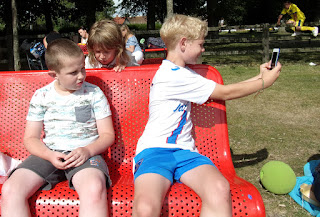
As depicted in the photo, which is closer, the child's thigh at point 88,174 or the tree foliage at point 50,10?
the child's thigh at point 88,174

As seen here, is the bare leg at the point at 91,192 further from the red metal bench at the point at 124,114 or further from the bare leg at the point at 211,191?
the bare leg at the point at 211,191

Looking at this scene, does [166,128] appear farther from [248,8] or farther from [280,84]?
[248,8]

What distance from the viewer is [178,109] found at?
249cm

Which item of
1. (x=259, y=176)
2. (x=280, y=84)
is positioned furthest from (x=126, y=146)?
(x=280, y=84)

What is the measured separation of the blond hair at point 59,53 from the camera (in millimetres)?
2445

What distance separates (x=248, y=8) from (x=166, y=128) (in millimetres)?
47941

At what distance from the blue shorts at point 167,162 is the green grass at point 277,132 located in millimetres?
775

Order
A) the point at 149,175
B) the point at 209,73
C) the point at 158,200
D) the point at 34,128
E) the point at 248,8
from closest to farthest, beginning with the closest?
the point at 158,200 < the point at 149,175 < the point at 34,128 < the point at 209,73 < the point at 248,8

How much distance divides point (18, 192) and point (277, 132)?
12.1 feet

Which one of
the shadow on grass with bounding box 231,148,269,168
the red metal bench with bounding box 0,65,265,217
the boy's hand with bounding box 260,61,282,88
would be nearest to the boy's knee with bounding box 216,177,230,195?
the red metal bench with bounding box 0,65,265,217

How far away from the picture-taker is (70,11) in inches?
1254

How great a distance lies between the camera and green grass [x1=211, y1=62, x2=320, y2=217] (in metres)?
3.36

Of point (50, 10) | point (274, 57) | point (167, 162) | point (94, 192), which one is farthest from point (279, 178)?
point (50, 10)

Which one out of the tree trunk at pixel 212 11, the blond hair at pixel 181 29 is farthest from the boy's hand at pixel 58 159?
the tree trunk at pixel 212 11
